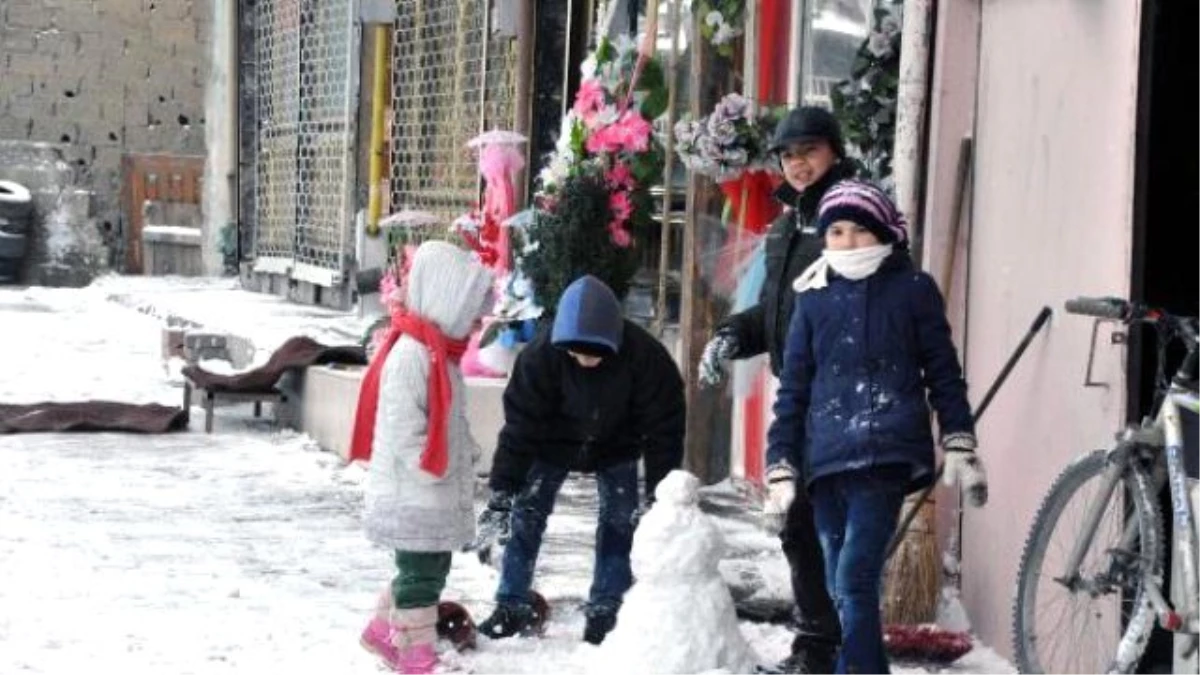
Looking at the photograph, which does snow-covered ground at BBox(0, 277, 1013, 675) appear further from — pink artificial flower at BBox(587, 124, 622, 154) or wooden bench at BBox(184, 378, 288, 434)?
pink artificial flower at BBox(587, 124, 622, 154)

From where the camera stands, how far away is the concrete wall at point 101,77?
1029 inches

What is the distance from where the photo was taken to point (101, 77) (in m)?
26.4

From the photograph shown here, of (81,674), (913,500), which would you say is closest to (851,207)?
(913,500)

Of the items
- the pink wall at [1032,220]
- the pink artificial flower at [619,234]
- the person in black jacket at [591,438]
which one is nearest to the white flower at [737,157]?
the pink artificial flower at [619,234]

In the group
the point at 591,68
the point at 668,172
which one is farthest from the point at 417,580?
the point at 591,68

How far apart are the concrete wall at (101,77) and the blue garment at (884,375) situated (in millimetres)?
22228

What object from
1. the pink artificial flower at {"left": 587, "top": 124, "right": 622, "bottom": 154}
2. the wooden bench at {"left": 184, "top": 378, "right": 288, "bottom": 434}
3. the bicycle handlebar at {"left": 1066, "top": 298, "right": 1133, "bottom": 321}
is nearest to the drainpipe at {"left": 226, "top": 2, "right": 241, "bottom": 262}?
the wooden bench at {"left": 184, "top": 378, "right": 288, "bottom": 434}

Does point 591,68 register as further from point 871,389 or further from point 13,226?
point 13,226

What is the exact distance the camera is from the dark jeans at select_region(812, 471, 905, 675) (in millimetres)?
5035

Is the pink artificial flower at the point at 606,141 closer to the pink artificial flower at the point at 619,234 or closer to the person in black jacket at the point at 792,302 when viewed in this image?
the pink artificial flower at the point at 619,234

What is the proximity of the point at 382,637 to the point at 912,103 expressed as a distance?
247cm

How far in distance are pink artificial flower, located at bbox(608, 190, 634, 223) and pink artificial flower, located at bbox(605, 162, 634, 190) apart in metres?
0.06

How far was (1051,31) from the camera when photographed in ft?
18.8

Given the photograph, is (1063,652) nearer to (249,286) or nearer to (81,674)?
(81,674)
